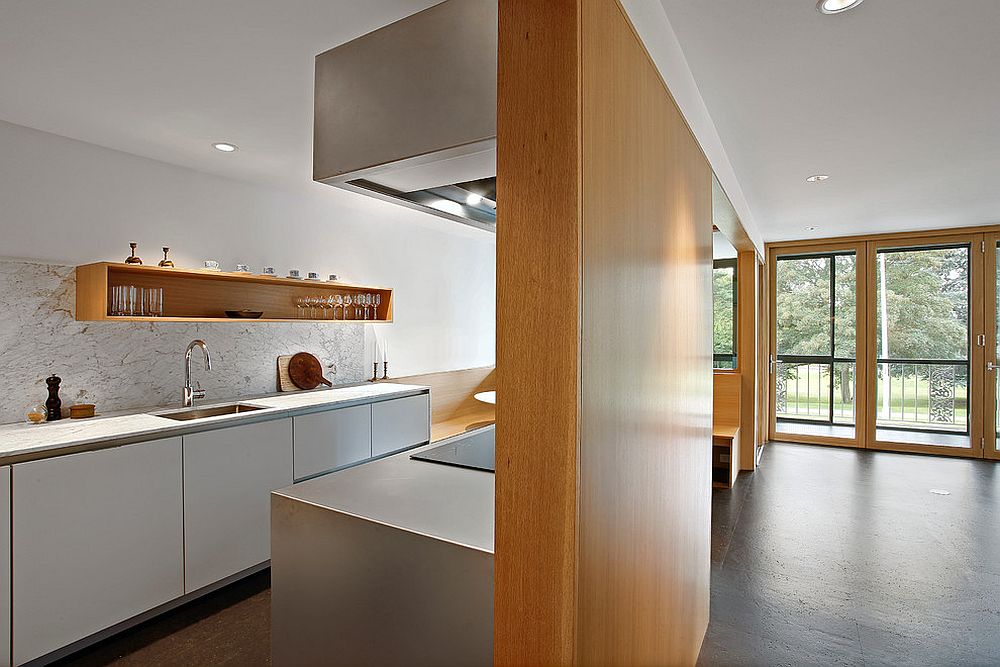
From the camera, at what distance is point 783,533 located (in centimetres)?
385

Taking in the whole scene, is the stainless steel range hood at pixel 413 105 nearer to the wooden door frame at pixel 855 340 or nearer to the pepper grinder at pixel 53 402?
the pepper grinder at pixel 53 402

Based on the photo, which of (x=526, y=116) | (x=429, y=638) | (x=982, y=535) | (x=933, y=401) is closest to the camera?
(x=526, y=116)

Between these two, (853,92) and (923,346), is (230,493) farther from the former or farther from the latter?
(923,346)

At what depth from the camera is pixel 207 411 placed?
333 cm

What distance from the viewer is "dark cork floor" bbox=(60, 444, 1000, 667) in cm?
248

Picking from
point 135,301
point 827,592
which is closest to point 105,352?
point 135,301

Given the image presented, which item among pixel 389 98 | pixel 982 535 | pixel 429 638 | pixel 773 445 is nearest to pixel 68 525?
pixel 429 638

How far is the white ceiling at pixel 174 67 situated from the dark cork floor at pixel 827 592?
2.44 meters

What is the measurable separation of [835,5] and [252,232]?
3.51 m

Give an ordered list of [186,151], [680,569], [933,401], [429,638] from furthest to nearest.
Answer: [933,401] → [186,151] → [680,569] → [429,638]

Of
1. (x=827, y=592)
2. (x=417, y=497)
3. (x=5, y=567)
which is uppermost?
(x=417, y=497)

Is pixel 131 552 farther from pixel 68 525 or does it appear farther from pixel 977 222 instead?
pixel 977 222

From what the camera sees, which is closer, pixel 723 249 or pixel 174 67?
pixel 174 67

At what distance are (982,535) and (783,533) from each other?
1.34 metres
